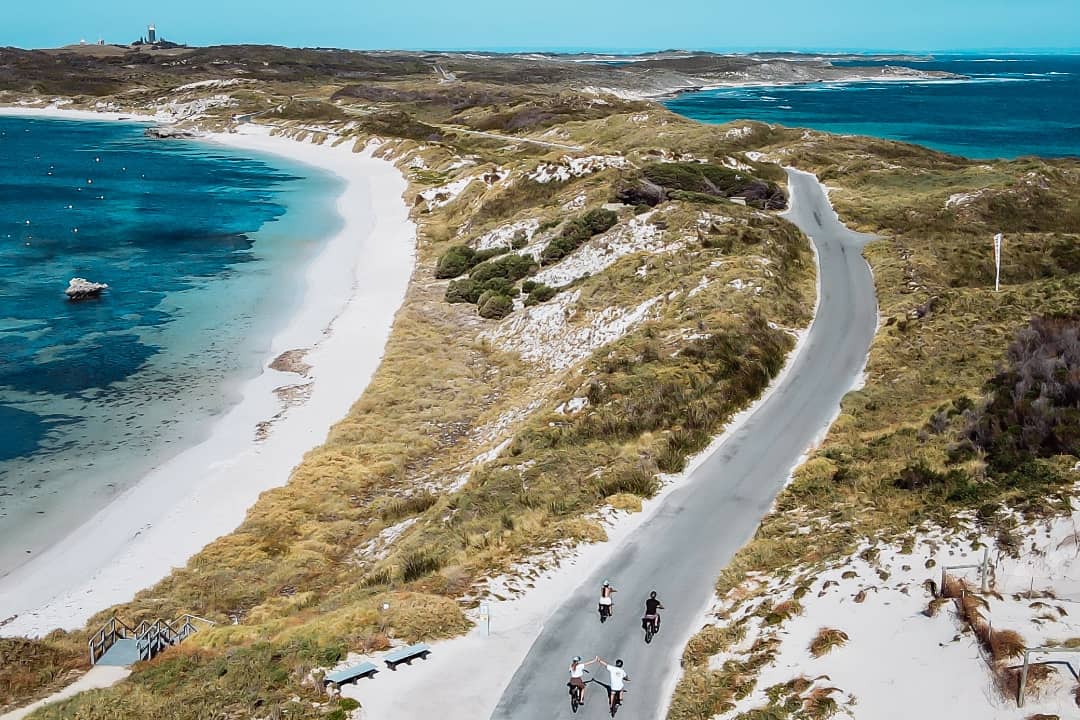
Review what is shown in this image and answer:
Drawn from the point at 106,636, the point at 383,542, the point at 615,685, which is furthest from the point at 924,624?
the point at 106,636

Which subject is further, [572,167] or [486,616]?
[572,167]

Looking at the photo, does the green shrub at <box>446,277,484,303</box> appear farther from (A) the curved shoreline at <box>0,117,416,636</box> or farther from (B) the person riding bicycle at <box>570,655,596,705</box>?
(B) the person riding bicycle at <box>570,655,596,705</box>

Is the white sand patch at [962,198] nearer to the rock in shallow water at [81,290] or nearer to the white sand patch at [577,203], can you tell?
→ the white sand patch at [577,203]

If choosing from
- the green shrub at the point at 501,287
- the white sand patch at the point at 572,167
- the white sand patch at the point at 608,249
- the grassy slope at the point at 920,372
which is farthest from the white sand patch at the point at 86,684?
the white sand patch at the point at 572,167

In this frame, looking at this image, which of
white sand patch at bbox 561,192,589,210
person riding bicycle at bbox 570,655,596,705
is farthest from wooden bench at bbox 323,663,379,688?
white sand patch at bbox 561,192,589,210

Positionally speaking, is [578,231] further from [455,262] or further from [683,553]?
[683,553]
